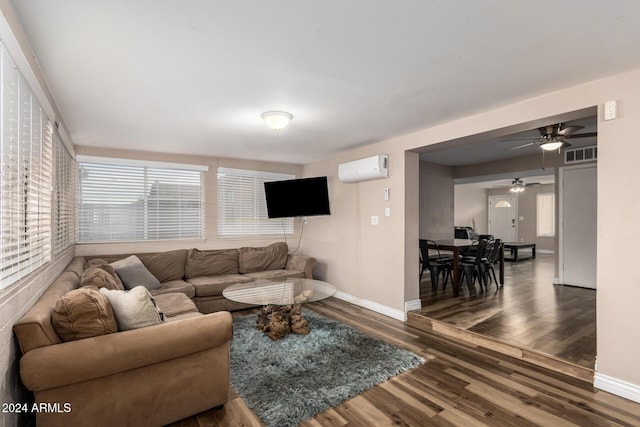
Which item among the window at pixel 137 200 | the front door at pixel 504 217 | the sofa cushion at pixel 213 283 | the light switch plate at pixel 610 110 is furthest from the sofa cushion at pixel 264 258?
the front door at pixel 504 217

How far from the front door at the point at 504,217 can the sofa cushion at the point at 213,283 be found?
32.6 ft

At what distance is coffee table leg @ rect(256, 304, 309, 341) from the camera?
332cm

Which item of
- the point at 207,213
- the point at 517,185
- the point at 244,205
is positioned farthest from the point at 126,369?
the point at 517,185

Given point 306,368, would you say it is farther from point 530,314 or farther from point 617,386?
point 530,314

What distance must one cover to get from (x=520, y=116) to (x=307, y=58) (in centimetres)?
202

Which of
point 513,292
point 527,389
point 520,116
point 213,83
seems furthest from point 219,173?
point 513,292

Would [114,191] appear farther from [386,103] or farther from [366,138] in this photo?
[386,103]

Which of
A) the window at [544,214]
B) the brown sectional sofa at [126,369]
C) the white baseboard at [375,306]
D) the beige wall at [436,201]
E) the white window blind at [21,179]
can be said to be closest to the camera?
the white window blind at [21,179]

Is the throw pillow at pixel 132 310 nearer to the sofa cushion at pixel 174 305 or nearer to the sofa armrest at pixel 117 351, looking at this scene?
the sofa armrest at pixel 117 351

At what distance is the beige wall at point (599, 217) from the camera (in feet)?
7.30

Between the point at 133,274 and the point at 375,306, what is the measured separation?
309cm

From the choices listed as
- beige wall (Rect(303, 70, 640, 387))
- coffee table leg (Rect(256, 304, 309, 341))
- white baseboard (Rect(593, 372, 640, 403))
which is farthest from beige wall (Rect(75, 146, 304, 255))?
white baseboard (Rect(593, 372, 640, 403))

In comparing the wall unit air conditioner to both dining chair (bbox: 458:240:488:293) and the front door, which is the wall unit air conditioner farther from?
the front door

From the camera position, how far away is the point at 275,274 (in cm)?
484
